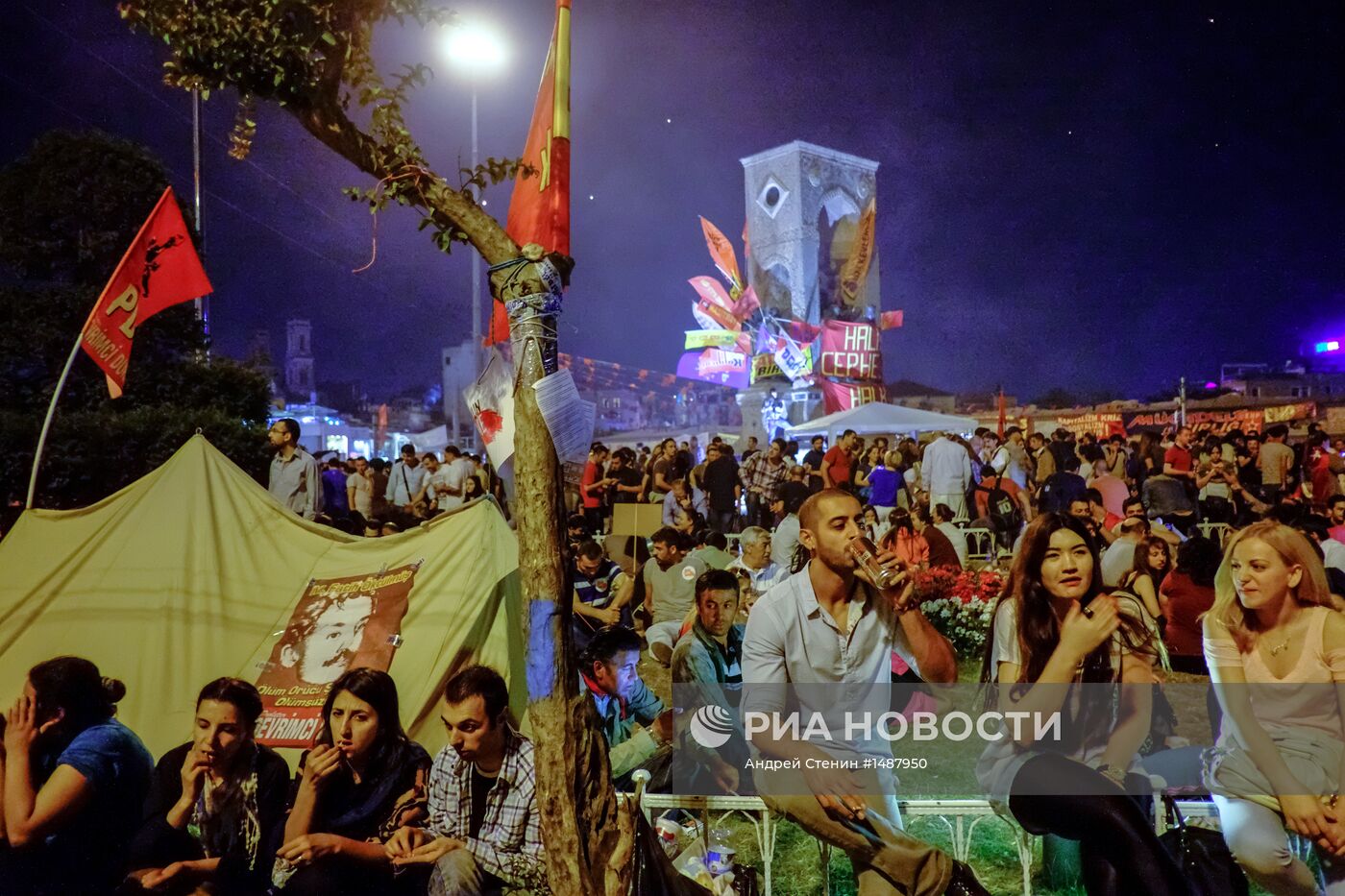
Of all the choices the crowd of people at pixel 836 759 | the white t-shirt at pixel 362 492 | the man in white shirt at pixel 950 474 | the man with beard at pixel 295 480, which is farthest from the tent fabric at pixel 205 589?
the white t-shirt at pixel 362 492

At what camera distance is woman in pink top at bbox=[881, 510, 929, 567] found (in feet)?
27.3

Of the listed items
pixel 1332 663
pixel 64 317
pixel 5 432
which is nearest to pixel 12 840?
pixel 1332 663

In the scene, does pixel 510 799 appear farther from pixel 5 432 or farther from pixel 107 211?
pixel 107 211

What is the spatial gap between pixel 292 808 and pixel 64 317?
28.3 ft

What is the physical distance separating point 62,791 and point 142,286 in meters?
4.03

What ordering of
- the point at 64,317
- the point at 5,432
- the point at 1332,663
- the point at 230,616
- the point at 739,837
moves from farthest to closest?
the point at 64,317
the point at 5,432
the point at 230,616
the point at 739,837
the point at 1332,663

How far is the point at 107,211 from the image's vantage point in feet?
34.1

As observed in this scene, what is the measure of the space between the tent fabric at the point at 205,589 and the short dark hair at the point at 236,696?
1.18m

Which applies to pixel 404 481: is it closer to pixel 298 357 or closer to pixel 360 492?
pixel 360 492

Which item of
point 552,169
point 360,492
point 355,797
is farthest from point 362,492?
point 552,169

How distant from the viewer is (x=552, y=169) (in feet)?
10.4

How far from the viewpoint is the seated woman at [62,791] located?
11.3ft

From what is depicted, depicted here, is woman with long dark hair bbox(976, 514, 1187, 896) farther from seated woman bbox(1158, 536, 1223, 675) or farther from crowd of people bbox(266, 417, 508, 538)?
crowd of people bbox(266, 417, 508, 538)

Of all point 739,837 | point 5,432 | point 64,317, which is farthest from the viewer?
point 64,317
